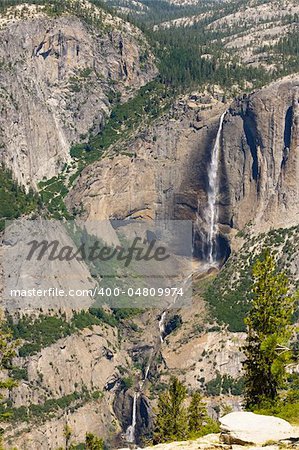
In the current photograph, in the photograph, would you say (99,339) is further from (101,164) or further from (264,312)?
(264,312)

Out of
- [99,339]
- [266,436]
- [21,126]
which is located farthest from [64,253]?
[266,436]

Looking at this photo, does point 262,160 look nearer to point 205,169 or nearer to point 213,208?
point 205,169

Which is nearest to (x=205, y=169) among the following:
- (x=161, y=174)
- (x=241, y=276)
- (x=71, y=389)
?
(x=161, y=174)

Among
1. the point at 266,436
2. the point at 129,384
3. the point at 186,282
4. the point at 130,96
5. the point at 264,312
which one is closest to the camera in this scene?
the point at 266,436

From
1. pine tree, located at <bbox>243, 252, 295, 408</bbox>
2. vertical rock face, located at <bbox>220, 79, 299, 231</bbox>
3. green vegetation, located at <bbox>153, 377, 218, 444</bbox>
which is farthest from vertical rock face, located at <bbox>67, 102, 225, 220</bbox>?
pine tree, located at <bbox>243, 252, 295, 408</bbox>

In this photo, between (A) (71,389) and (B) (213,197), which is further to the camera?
(B) (213,197)

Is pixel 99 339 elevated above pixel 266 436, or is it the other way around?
pixel 266 436

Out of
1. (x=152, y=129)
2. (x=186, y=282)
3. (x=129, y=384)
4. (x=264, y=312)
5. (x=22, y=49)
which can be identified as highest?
(x=22, y=49)

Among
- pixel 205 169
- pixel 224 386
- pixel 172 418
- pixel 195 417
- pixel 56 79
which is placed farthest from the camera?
pixel 56 79

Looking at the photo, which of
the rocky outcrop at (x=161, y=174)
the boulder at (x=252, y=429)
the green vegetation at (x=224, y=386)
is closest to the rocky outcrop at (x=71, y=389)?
the green vegetation at (x=224, y=386)
